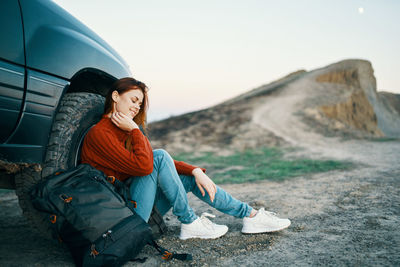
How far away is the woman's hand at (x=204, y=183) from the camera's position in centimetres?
219

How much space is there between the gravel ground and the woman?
0.14m

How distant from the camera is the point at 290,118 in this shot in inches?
546

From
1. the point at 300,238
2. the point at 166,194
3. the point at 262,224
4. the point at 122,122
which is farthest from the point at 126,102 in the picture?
the point at 300,238

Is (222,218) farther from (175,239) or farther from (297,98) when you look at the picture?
(297,98)

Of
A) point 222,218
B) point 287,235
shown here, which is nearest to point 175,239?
point 222,218

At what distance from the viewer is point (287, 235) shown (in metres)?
2.22

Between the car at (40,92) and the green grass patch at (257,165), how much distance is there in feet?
12.1

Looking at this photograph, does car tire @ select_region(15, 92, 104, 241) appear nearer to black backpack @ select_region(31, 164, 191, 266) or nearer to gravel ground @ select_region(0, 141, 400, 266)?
black backpack @ select_region(31, 164, 191, 266)

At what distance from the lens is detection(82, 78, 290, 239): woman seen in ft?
6.34

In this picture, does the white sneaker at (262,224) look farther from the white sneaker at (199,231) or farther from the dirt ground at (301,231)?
the white sneaker at (199,231)

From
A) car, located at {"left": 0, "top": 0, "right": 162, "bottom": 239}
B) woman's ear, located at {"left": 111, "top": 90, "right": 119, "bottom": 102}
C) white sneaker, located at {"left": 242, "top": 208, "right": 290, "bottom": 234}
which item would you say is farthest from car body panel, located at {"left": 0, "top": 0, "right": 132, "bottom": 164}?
white sneaker, located at {"left": 242, "top": 208, "right": 290, "bottom": 234}

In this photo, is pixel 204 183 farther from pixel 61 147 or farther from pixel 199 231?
pixel 61 147

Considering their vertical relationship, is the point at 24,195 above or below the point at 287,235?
above

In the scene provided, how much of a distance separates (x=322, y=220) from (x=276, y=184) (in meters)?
2.01
